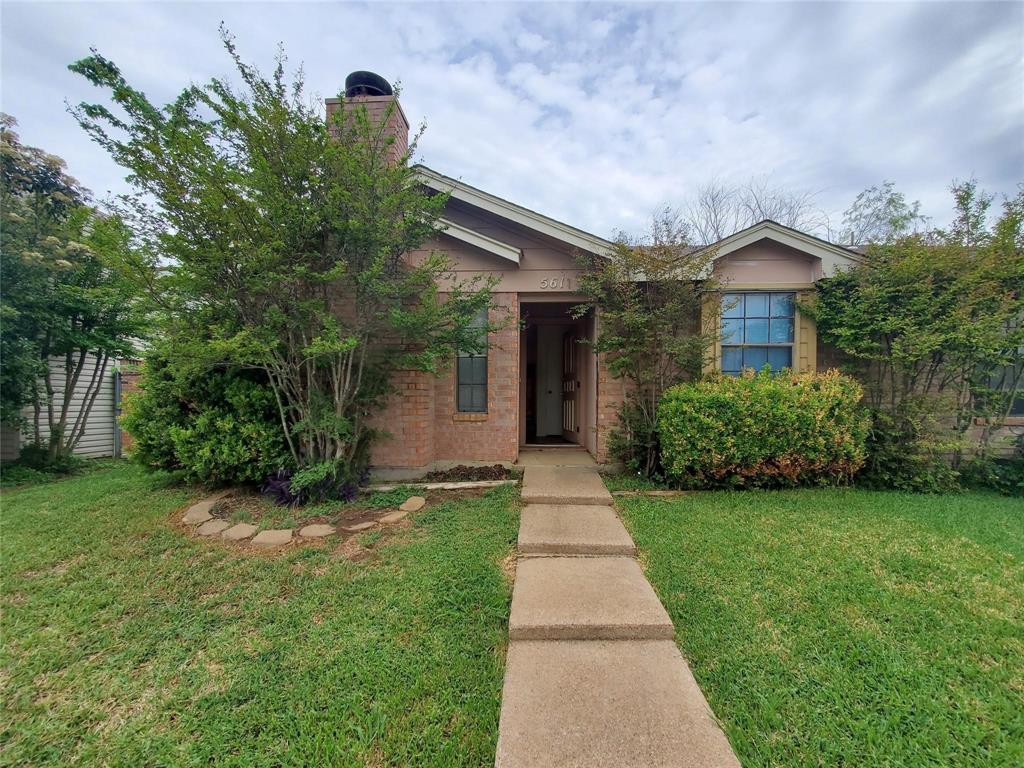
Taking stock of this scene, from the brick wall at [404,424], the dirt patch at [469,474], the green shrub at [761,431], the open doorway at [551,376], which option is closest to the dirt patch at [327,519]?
the dirt patch at [469,474]

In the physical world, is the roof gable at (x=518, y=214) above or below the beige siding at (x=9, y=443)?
above

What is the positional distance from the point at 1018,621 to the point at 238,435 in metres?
7.00

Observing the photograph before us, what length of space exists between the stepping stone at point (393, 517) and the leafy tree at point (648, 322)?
3.07 meters

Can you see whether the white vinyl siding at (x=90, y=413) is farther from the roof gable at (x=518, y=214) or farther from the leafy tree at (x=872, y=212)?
the leafy tree at (x=872, y=212)

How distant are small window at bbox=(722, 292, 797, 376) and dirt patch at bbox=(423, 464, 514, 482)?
381cm

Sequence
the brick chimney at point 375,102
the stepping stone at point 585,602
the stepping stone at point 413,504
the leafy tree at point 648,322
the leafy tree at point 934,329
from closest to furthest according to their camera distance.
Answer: the stepping stone at point 585,602
the stepping stone at point 413,504
the leafy tree at point 934,329
the leafy tree at point 648,322
the brick chimney at point 375,102

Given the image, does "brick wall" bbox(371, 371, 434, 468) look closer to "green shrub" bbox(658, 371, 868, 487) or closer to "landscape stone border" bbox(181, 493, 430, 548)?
"landscape stone border" bbox(181, 493, 430, 548)

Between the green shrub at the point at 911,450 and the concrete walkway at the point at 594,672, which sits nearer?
the concrete walkway at the point at 594,672

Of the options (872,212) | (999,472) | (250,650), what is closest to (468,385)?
(250,650)

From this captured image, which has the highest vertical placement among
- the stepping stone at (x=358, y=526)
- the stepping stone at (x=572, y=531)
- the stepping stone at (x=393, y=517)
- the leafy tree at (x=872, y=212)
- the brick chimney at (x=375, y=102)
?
the leafy tree at (x=872, y=212)

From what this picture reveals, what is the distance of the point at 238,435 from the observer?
16.2 ft

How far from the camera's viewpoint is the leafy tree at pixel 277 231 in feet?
12.7

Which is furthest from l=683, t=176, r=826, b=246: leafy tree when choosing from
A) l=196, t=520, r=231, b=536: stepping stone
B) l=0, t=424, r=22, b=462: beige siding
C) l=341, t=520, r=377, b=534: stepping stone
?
l=0, t=424, r=22, b=462: beige siding

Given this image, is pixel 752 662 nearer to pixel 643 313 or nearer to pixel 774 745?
pixel 774 745
